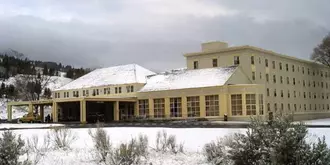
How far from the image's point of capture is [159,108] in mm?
54969

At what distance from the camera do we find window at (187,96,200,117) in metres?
51.3

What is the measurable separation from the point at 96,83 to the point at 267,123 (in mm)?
54419

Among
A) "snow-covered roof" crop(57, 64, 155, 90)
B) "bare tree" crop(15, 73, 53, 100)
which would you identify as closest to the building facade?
"snow-covered roof" crop(57, 64, 155, 90)

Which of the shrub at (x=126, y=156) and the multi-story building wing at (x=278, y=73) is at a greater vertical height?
the multi-story building wing at (x=278, y=73)

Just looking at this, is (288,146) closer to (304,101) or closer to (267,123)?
(267,123)

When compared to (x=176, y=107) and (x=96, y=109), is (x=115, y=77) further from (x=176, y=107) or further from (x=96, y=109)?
(x=176, y=107)

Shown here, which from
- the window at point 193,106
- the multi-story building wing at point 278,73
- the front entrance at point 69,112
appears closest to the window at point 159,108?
the window at point 193,106

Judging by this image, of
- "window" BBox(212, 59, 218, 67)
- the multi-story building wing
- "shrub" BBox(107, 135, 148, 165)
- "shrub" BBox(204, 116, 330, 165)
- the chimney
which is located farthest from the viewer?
the chimney

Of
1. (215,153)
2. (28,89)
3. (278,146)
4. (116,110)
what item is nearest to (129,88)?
(116,110)

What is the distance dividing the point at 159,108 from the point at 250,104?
12.1 m

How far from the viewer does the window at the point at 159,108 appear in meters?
54.4

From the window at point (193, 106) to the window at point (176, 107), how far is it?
1315 mm

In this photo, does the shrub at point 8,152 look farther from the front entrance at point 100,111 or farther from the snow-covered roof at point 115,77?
the front entrance at point 100,111

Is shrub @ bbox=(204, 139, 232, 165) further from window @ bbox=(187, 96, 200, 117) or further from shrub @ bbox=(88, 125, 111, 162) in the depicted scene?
window @ bbox=(187, 96, 200, 117)
